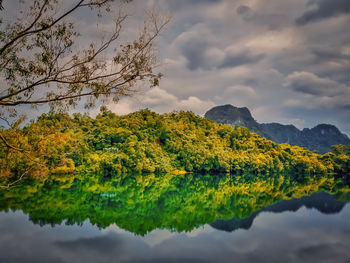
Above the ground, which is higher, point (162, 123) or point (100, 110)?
point (162, 123)

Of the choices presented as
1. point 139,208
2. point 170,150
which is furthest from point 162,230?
point 170,150

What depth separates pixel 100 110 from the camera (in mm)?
8000

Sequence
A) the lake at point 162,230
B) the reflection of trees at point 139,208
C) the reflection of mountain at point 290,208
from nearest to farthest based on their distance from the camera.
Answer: the lake at point 162,230 → the reflection of trees at point 139,208 → the reflection of mountain at point 290,208

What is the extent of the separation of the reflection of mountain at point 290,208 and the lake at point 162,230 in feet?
0.32

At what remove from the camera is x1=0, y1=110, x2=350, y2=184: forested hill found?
4184 centimetres

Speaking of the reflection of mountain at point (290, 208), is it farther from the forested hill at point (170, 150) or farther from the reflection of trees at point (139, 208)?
the forested hill at point (170, 150)

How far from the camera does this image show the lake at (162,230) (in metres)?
9.23

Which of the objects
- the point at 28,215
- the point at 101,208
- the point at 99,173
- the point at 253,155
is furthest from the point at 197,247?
the point at 253,155

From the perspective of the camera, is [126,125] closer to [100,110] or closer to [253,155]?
[253,155]

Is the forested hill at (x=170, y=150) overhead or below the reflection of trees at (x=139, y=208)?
overhead

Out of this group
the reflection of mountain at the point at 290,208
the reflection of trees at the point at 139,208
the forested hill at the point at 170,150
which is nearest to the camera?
the reflection of trees at the point at 139,208

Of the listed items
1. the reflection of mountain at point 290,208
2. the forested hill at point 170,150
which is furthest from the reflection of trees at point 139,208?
the forested hill at point 170,150

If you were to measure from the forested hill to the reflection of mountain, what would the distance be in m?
23.6

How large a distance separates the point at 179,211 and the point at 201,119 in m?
61.2
